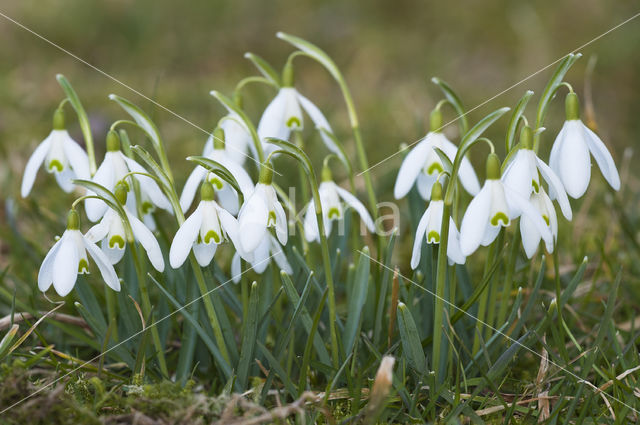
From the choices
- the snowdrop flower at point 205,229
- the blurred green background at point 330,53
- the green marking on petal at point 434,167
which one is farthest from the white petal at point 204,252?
the blurred green background at point 330,53

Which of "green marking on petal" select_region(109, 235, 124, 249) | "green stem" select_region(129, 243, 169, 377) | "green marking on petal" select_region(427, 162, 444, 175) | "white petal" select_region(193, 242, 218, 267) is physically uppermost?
"green marking on petal" select_region(427, 162, 444, 175)

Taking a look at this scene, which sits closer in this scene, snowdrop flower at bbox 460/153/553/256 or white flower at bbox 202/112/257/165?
snowdrop flower at bbox 460/153/553/256

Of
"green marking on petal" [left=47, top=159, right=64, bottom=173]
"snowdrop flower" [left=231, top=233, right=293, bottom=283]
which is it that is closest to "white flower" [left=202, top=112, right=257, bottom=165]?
"snowdrop flower" [left=231, top=233, right=293, bottom=283]

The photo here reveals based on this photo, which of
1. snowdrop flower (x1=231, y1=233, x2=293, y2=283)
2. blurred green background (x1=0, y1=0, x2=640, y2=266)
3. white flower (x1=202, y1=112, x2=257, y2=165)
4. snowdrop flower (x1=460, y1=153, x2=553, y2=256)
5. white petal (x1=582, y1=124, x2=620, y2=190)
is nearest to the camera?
snowdrop flower (x1=460, y1=153, x2=553, y2=256)

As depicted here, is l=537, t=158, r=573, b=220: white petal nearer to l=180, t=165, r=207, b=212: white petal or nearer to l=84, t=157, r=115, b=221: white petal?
l=180, t=165, r=207, b=212: white petal

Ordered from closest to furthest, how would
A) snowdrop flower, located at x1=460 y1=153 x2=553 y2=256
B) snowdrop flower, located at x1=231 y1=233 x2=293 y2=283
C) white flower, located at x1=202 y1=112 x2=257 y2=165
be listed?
snowdrop flower, located at x1=460 y1=153 x2=553 y2=256 → snowdrop flower, located at x1=231 y1=233 x2=293 y2=283 → white flower, located at x1=202 y1=112 x2=257 y2=165

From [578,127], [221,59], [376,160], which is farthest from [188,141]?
[578,127]

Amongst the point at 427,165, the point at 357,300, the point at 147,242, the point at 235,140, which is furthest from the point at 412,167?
the point at 147,242
